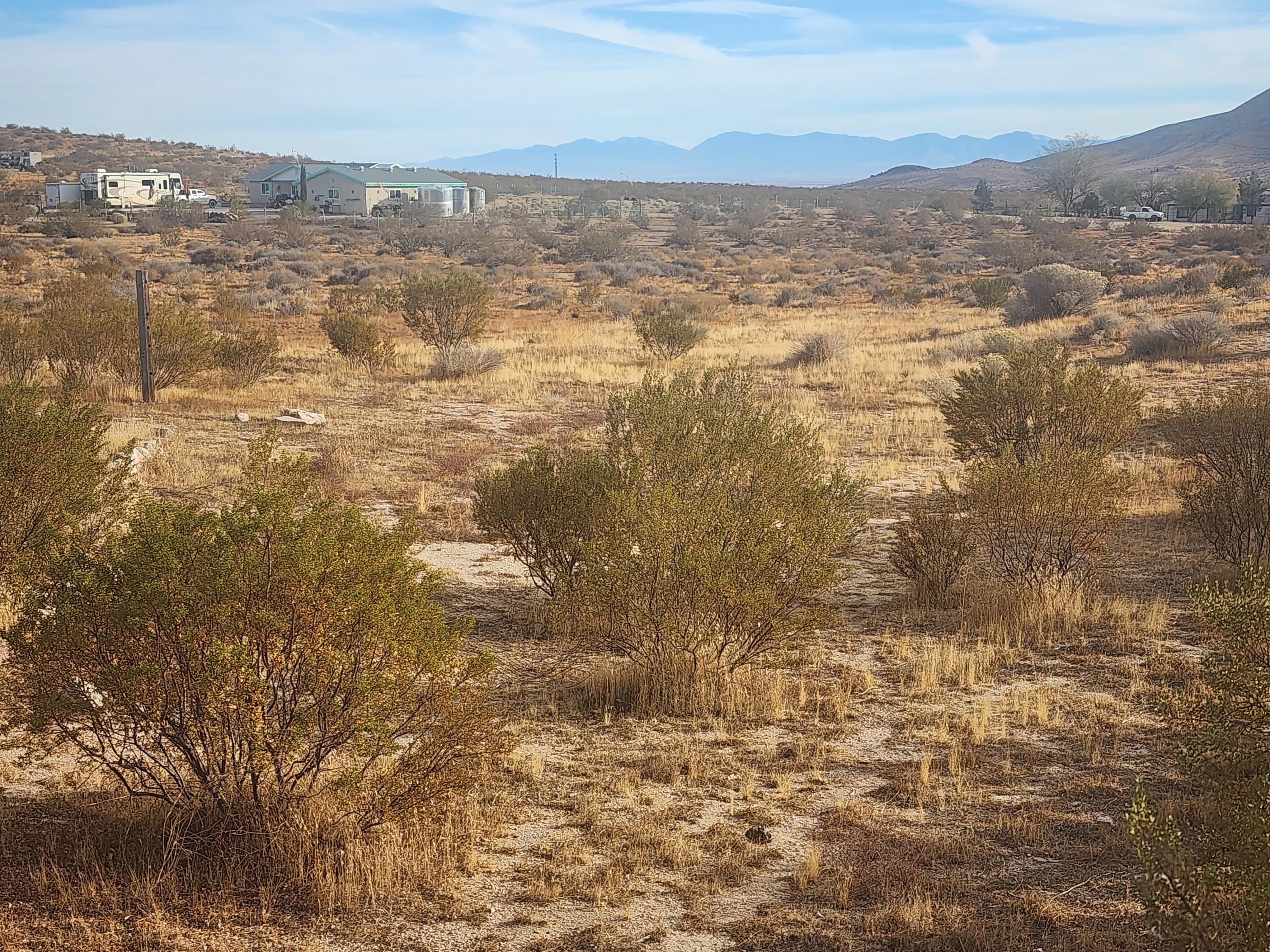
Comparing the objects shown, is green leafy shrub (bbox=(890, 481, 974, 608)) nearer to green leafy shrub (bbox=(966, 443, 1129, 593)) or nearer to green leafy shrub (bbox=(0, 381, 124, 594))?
green leafy shrub (bbox=(966, 443, 1129, 593))

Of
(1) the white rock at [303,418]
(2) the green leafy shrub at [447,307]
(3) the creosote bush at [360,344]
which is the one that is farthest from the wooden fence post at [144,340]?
(2) the green leafy shrub at [447,307]

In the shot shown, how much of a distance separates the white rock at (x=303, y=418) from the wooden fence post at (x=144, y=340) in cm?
209

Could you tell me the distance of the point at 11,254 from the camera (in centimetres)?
3809

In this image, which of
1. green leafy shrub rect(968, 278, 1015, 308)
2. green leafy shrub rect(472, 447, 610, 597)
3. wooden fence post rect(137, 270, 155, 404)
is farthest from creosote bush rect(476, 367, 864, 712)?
green leafy shrub rect(968, 278, 1015, 308)

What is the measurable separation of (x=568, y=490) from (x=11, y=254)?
3661cm

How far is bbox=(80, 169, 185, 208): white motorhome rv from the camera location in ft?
222

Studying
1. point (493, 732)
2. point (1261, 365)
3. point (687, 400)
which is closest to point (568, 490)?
point (687, 400)

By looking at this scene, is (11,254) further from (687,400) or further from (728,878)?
(728,878)

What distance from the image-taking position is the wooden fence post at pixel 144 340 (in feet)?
53.2

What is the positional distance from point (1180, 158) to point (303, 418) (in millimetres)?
185092

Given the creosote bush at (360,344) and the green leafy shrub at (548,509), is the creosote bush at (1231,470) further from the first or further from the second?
the creosote bush at (360,344)

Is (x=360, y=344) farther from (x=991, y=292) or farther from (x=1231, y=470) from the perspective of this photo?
(x=991, y=292)

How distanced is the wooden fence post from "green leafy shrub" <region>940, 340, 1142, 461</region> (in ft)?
37.4

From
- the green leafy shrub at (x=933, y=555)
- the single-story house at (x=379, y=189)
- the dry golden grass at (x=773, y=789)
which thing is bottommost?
the dry golden grass at (x=773, y=789)
